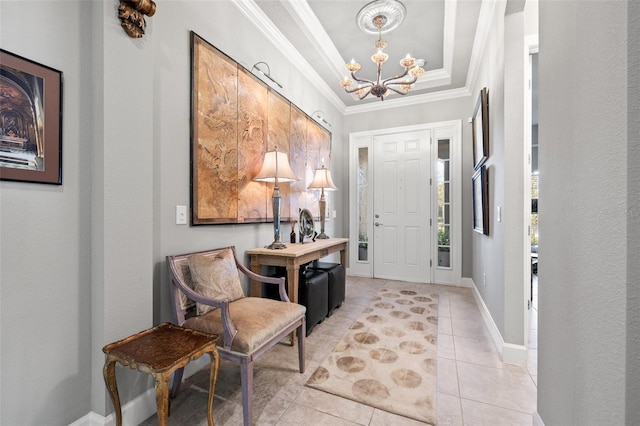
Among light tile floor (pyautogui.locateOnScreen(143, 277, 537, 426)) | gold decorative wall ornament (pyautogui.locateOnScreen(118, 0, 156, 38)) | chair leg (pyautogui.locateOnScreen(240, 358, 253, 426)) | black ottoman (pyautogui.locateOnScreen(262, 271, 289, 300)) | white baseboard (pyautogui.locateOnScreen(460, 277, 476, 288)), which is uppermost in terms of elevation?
gold decorative wall ornament (pyautogui.locateOnScreen(118, 0, 156, 38))

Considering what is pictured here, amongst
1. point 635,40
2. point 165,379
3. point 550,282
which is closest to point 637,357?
point 550,282

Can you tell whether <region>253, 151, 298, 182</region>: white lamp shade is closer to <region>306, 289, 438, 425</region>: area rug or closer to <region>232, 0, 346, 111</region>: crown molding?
<region>232, 0, 346, 111</region>: crown molding

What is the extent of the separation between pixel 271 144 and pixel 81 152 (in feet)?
5.49

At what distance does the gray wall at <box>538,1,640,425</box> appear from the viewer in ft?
2.34

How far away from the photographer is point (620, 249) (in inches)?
28.6

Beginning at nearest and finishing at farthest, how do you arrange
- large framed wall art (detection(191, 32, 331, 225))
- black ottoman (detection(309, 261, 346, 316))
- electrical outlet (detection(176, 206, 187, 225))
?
electrical outlet (detection(176, 206, 187, 225))
large framed wall art (detection(191, 32, 331, 225))
black ottoman (detection(309, 261, 346, 316))

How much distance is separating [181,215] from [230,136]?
31.1 inches

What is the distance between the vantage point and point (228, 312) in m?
1.47

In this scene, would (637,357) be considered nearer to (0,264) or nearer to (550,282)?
(550,282)

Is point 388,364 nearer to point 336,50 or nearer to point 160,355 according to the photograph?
point 160,355

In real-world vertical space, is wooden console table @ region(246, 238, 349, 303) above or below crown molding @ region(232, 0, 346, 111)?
below

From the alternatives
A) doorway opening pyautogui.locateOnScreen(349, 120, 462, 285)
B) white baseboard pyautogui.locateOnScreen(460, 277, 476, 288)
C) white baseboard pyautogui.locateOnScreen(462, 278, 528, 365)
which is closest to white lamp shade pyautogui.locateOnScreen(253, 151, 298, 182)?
white baseboard pyautogui.locateOnScreen(462, 278, 528, 365)

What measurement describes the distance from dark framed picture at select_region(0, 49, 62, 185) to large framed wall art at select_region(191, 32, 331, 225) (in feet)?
2.46

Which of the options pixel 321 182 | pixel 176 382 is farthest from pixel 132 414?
pixel 321 182
